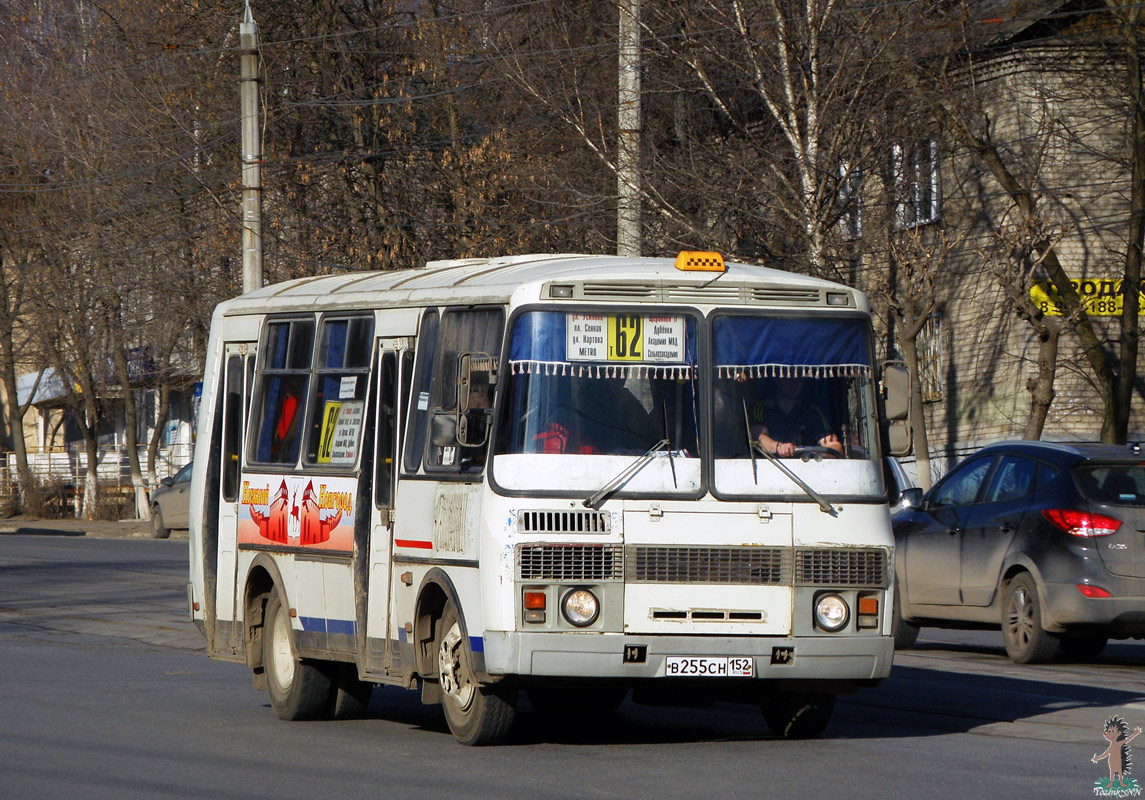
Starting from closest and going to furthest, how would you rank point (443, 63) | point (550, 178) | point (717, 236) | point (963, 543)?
point (963, 543)
point (717, 236)
point (550, 178)
point (443, 63)

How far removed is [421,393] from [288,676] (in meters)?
2.28

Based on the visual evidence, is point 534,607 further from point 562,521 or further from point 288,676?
point 288,676

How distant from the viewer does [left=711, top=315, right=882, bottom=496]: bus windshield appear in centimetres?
910

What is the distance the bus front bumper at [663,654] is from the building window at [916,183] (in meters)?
16.8

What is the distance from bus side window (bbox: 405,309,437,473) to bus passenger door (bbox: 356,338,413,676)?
11cm

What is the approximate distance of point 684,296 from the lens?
925 centimetres

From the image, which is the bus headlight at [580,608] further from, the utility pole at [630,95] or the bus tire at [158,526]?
the bus tire at [158,526]

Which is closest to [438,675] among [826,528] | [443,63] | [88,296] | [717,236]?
[826,528]

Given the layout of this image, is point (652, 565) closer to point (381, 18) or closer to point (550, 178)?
point (550, 178)

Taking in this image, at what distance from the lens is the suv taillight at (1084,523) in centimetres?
1298

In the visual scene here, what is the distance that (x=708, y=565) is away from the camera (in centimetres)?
886

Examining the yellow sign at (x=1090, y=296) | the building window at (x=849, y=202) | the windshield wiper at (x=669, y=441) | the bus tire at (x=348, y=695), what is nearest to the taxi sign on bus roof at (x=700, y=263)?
the windshield wiper at (x=669, y=441)

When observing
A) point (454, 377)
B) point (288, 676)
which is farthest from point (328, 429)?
point (288, 676)

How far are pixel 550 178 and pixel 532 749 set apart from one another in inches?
724
